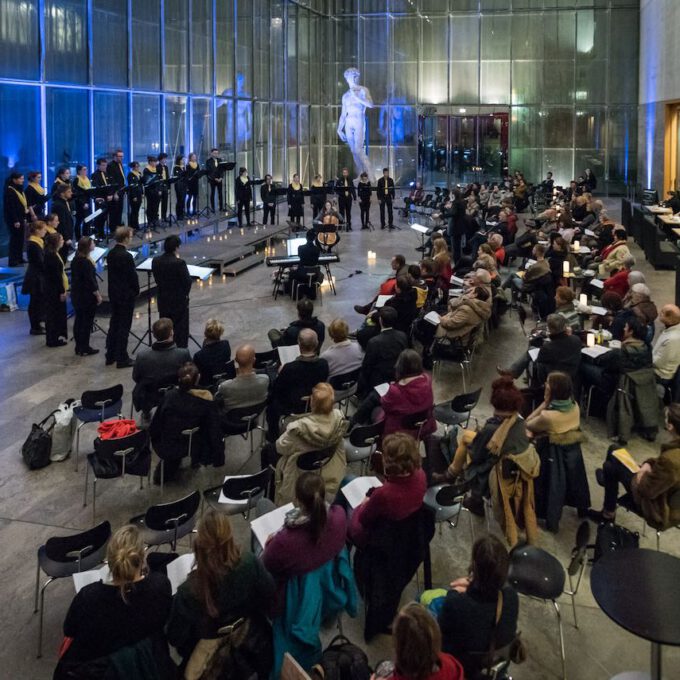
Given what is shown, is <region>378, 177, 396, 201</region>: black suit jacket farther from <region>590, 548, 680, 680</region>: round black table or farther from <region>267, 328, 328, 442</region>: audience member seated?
<region>590, 548, 680, 680</region>: round black table

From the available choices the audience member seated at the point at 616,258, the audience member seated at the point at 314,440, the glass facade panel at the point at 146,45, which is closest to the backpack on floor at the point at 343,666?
the audience member seated at the point at 314,440

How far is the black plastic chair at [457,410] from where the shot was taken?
654 centimetres

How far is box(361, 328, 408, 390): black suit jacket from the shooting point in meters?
7.07

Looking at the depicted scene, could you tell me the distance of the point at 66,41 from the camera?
1489 centimetres

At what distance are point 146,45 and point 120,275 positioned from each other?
10.5m

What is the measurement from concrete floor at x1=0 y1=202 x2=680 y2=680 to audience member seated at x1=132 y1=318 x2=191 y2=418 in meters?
0.73

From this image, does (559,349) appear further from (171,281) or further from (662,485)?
(171,281)

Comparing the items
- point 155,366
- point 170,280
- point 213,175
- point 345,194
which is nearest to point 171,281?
point 170,280

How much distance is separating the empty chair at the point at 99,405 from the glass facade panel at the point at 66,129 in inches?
370

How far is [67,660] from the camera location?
344 centimetres

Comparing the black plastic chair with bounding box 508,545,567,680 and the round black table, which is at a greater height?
the round black table

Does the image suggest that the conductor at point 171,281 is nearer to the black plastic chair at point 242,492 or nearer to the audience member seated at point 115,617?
the black plastic chair at point 242,492

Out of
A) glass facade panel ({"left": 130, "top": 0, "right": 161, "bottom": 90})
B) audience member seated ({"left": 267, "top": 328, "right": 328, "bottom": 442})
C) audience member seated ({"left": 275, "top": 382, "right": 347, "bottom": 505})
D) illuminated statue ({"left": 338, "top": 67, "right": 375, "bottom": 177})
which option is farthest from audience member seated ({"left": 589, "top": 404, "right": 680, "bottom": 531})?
illuminated statue ({"left": 338, "top": 67, "right": 375, "bottom": 177})

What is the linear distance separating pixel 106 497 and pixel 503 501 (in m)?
3.08
